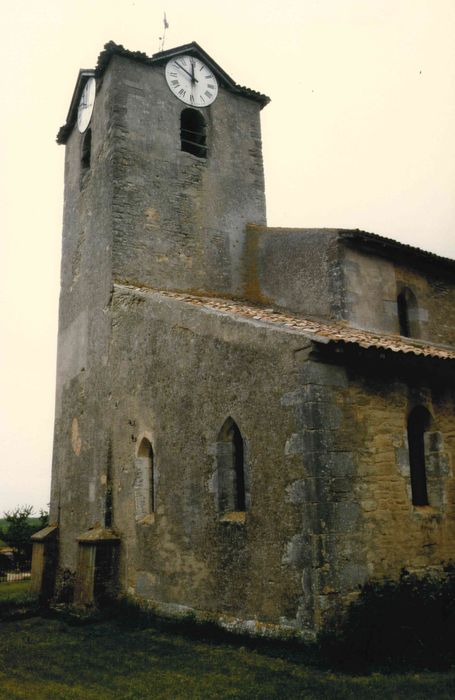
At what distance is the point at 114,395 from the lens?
13164 millimetres

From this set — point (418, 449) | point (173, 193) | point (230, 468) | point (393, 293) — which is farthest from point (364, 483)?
point (173, 193)

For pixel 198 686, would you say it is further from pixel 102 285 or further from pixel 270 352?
pixel 102 285

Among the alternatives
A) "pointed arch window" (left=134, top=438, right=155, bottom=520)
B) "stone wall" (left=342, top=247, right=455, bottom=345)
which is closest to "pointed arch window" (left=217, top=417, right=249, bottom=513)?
"pointed arch window" (left=134, top=438, right=155, bottom=520)

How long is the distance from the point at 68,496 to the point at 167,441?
4.98 m

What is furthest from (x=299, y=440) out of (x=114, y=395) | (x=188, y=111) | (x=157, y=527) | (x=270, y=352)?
(x=188, y=111)

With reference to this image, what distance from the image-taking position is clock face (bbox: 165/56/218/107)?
16.1 meters

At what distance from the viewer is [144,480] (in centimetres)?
1195

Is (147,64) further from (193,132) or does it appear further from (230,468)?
(230,468)

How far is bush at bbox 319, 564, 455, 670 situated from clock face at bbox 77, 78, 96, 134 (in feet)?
44.4

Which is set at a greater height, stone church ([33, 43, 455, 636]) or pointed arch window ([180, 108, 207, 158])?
pointed arch window ([180, 108, 207, 158])

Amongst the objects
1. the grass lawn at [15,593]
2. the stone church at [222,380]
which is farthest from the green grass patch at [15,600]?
the stone church at [222,380]

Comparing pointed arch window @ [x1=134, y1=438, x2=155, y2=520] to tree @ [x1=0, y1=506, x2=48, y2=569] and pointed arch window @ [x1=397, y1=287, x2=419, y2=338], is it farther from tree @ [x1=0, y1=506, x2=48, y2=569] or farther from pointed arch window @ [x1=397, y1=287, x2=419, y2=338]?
tree @ [x1=0, y1=506, x2=48, y2=569]

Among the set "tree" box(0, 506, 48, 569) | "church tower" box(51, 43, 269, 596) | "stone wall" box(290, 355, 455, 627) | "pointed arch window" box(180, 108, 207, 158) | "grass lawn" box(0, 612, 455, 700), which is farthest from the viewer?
"tree" box(0, 506, 48, 569)

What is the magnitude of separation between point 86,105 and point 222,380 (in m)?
10.6
